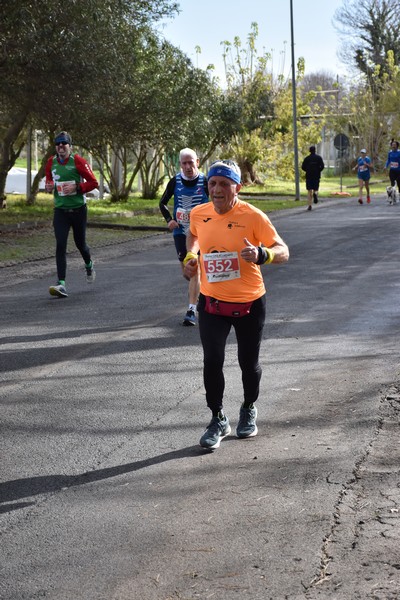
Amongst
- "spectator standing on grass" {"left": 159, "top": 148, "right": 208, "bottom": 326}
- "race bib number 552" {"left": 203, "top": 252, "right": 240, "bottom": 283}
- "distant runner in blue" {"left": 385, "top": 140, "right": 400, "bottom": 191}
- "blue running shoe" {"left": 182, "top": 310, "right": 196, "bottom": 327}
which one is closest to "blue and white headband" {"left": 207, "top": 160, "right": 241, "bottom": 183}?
"race bib number 552" {"left": 203, "top": 252, "right": 240, "bottom": 283}

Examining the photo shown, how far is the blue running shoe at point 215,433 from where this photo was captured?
605cm

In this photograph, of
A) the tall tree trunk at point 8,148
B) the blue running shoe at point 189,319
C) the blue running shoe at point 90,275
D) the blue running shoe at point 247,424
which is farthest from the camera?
the tall tree trunk at point 8,148

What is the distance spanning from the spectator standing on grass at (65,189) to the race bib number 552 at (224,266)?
21.4ft

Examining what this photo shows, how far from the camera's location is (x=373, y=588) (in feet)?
13.3

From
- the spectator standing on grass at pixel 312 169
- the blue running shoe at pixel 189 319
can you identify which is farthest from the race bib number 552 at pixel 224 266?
the spectator standing on grass at pixel 312 169

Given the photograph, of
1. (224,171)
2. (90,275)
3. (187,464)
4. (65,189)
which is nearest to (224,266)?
(224,171)

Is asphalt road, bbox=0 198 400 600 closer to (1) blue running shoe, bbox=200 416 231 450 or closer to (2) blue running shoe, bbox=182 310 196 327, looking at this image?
(1) blue running shoe, bbox=200 416 231 450

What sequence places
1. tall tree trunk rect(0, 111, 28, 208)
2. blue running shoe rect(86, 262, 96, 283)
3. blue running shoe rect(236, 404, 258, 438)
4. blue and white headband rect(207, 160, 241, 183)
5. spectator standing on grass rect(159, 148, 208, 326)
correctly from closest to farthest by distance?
blue and white headband rect(207, 160, 241, 183)
blue running shoe rect(236, 404, 258, 438)
spectator standing on grass rect(159, 148, 208, 326)
blue running shoe rect(86, 262, 96, 283)
tall tree trunk rect(0, 111, 28, 208)

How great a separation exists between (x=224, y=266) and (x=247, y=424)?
3.24ft

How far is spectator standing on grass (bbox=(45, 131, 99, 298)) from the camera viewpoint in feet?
41.2

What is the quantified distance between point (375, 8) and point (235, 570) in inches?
3050

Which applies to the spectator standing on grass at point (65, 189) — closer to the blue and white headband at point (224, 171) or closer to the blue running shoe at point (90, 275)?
the blue running shoe at point (90, 275)

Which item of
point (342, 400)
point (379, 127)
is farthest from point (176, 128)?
point (379, 127)

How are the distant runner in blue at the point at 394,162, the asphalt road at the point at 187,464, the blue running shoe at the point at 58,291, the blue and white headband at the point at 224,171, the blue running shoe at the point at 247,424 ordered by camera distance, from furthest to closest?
1. the distant runner in blue at the point at 394,162
2. the blue running shoe at the point at 58,291
3. the blue running shoe at the point at 247,424
4. the blue and white headband at the point at 224,171
5. the asphalt road at the point at 187,464
